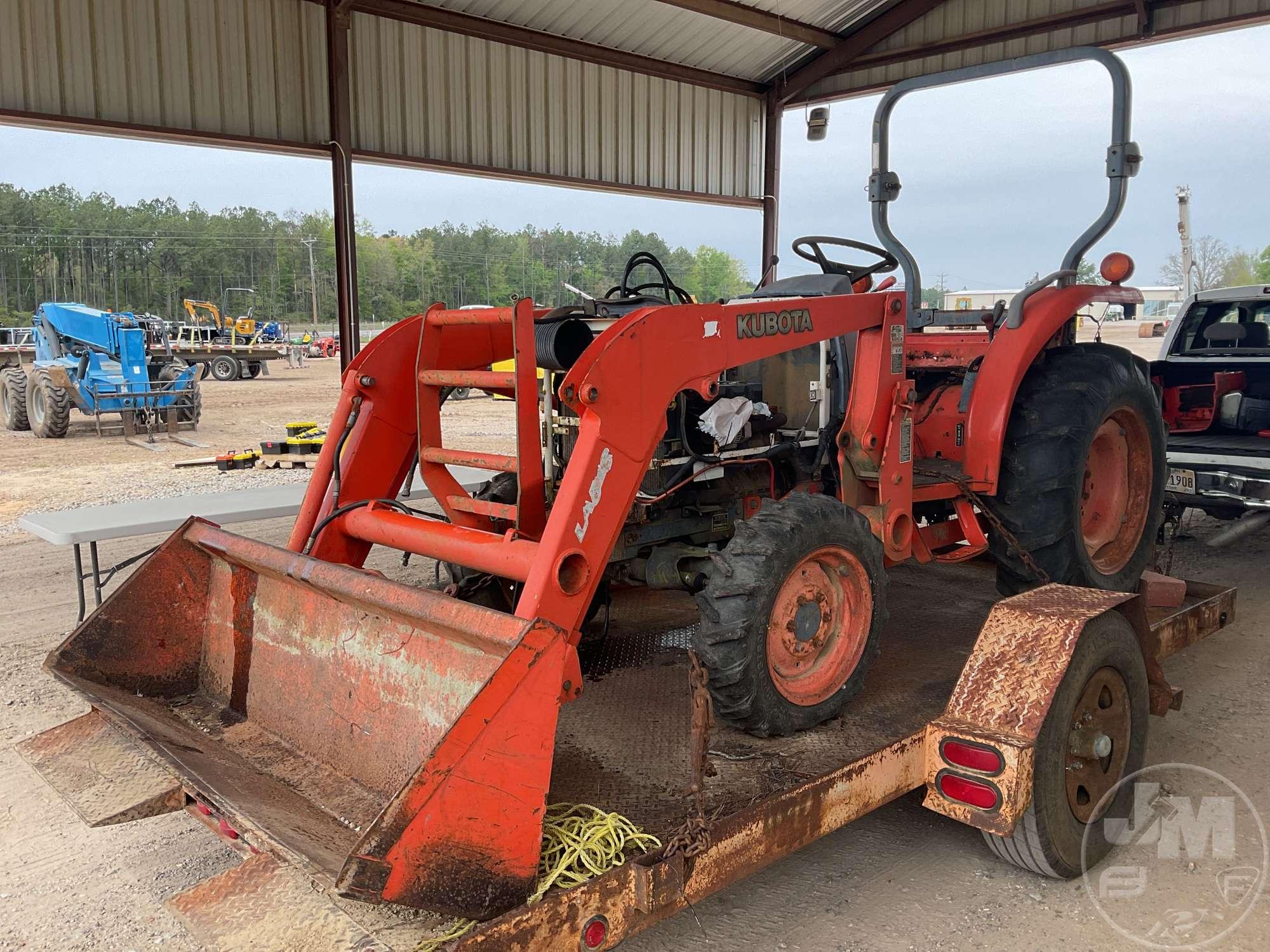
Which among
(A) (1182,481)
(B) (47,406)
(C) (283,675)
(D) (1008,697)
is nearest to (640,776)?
(D) (1008,697)

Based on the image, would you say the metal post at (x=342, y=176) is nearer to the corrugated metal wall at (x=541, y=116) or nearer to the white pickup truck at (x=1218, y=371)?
the corrugated metal wall at (x=541, y=116)

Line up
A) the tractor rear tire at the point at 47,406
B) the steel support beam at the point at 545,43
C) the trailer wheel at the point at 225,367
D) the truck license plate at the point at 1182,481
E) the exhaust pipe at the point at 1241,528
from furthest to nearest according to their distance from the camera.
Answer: the trailer wheel at the point at 225,367 → the tractor rear tire at the point at 47,406 → the steel support beam at the point at 545,43 → the truck license plate at the point at 1182,481 → the exhaust pipe at the point at 1241,528

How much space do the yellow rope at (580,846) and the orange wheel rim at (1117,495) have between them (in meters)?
2.97

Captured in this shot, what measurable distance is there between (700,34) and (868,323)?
8810 millimetres

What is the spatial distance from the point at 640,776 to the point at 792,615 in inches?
27.7

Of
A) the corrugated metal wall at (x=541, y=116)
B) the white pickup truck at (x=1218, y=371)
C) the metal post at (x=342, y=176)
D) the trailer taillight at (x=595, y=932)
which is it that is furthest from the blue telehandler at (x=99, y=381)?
the trailer taillight at (x=595, y=932)

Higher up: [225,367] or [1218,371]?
[1218,371]

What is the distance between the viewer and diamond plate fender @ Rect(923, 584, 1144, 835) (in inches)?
103

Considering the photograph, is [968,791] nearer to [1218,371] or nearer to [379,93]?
[1218,371]

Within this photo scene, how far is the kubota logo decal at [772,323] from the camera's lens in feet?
10.3

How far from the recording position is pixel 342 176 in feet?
30.4

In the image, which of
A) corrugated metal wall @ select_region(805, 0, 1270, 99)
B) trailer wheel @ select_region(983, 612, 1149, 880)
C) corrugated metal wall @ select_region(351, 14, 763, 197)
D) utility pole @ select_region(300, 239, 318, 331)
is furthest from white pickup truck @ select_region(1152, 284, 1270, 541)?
utility pole @ select_region(300, 239, 318, 331)

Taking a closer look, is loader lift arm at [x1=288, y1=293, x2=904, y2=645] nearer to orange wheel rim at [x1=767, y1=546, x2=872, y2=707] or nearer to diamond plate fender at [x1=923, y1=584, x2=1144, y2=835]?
orange wheel rim at [x1=767, y1=546, x2=872, y2=707]

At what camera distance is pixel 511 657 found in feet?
6.68
